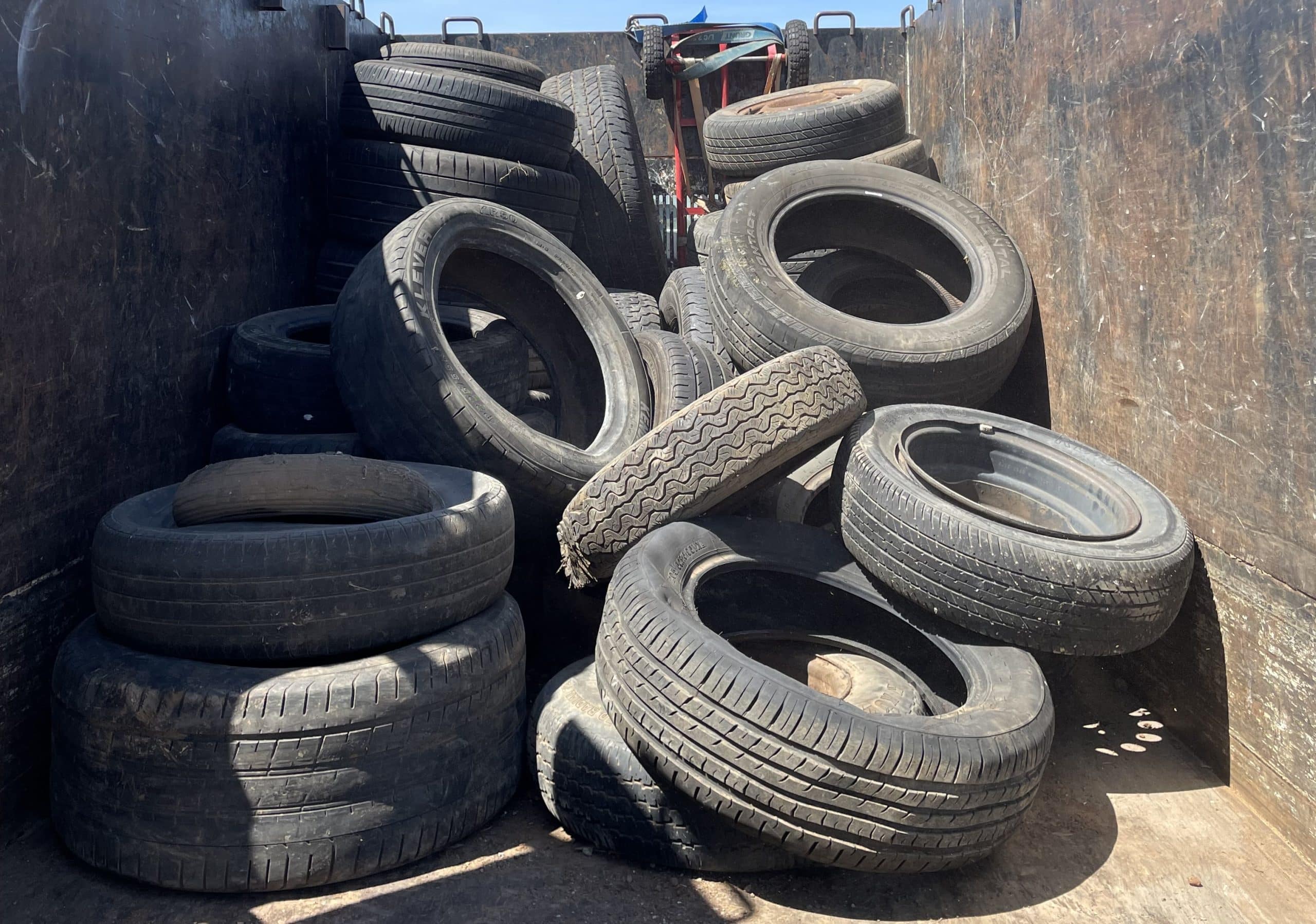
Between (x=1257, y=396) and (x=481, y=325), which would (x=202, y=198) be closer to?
(x=481, y=325)

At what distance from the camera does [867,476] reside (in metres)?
3.46

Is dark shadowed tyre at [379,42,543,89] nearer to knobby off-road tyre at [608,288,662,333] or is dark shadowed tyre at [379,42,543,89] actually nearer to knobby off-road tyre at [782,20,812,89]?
knobby off-road tyre at [608,288,662,333]

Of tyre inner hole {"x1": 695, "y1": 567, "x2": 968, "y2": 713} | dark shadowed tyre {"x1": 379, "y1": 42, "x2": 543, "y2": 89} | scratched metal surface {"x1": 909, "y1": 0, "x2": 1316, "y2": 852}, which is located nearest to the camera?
scratched metal surface {"x1": 909, "y1": 0, "x2": 1316, "y2": 852}

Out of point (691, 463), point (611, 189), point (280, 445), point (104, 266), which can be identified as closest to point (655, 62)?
point (611, 189)

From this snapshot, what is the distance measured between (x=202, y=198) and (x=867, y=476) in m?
3.06

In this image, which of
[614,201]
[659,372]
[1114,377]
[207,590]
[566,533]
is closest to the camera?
[207,590]

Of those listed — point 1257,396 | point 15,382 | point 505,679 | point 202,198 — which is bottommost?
point 505,679

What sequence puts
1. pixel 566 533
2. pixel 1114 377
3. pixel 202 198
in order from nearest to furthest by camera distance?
pixel 566 533 → pixel 1114 377 → pixel 202 198

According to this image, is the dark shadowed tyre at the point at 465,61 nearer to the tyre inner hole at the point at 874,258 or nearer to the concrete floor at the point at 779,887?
the tyre inner hole at the point at 874,258

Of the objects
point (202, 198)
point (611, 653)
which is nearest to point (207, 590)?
point (611, 653)

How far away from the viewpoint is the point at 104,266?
352 centimetres

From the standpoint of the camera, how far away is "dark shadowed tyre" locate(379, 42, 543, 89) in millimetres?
5961

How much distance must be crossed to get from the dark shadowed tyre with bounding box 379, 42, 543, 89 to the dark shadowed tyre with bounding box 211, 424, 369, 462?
9.21 feet

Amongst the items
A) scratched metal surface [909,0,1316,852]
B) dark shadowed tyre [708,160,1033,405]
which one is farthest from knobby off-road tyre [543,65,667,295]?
scratched metal surface [909,0,1316,852]
